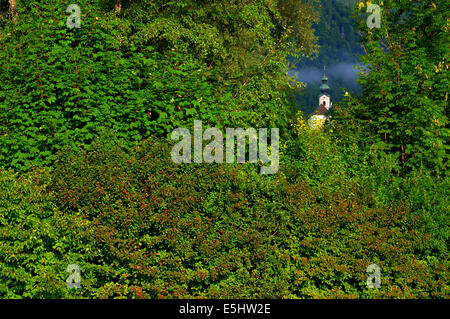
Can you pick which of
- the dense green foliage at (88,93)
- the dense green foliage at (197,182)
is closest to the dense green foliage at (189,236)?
the dense green foliage at (197,182)

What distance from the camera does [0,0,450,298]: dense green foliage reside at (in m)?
7.42

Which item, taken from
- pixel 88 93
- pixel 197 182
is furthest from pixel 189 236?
pixel 88 93

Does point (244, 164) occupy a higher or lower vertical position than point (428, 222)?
higher

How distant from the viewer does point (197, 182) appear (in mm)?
8047

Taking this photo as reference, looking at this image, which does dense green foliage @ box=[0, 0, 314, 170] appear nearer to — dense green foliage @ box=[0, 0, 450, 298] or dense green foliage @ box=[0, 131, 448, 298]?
dense green foliage @ box=[0, 0, 450, 298]

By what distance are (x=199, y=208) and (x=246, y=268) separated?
1197mm

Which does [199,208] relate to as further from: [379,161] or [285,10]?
[285,10]

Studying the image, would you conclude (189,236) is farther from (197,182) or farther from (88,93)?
(88,93)

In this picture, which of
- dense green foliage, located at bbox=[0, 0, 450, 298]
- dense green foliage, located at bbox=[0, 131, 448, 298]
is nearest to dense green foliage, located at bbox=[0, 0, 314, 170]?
dense green foliage, located at bbox=[0, 0, 450, 298]

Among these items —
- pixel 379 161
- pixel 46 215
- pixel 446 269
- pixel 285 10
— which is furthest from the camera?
pixel 285 10

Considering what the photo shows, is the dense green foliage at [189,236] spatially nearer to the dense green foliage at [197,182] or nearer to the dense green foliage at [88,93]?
the dense green foliage at [197,182]

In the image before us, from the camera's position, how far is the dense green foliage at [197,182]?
7.42 meters

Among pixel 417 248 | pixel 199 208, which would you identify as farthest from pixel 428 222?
pixel 199 208

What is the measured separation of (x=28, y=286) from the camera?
7.01 m
